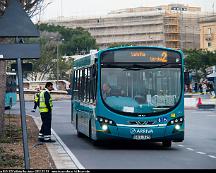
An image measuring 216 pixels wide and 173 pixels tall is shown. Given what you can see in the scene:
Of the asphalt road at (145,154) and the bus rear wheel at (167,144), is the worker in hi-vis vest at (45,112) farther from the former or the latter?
the bus rear wheel at (167,144)

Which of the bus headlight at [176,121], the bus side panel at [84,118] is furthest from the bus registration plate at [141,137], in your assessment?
the bus side panel at [84,118]

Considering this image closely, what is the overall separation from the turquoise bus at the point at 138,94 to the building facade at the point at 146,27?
398 ft

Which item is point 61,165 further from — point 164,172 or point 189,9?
point 189,9

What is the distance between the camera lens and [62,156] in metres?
17.8

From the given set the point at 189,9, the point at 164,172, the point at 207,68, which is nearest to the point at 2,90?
the point at 164,172

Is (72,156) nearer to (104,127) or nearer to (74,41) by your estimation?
(104,127)

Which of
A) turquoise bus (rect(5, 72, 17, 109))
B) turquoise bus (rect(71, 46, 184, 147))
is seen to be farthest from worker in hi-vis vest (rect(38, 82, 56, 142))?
turquoise bus (rect(5, 72, 17, 109))

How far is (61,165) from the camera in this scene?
1552 cm

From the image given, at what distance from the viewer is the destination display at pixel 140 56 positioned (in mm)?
20422

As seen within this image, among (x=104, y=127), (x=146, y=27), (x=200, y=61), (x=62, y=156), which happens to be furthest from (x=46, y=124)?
(x=146, y=27)

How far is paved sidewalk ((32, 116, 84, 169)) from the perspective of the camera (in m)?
15.5

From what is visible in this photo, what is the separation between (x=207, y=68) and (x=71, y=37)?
3707 centimetres

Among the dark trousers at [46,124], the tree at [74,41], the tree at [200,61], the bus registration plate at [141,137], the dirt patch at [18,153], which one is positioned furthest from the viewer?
the tree at [74,41]

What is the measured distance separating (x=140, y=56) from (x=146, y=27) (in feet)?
431
